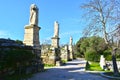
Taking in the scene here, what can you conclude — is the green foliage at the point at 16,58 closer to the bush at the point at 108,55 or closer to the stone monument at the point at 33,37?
the stone monument at the point at 33,37

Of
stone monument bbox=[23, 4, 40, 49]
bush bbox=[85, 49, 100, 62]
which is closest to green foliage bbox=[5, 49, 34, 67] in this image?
stone monument bbox=[23, 4, 40, 49]

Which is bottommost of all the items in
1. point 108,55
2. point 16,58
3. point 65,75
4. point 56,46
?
point 65,75

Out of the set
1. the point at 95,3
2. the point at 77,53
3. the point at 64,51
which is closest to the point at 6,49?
the point at 95,3

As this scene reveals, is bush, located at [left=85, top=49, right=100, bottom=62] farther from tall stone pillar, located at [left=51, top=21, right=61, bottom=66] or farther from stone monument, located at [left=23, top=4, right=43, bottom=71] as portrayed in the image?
stone monument, located at [left=23, top=4, right=43, bottom=71]

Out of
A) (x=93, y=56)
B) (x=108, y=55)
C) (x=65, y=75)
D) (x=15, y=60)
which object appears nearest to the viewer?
(x=15, y=60)

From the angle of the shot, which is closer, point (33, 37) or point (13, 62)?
point (13, 62)

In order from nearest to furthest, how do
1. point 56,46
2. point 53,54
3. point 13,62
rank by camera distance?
point 13,62 → point 53,54 → point 56,46

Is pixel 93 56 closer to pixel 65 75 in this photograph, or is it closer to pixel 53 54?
pixel 53 54

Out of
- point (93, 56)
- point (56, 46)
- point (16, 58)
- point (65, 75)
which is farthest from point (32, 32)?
point (93, 56)

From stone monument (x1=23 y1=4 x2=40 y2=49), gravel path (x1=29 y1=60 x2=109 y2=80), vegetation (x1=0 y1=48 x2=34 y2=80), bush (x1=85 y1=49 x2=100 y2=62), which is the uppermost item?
stone monument (x1=23 y1=4 x2=40 y2=49)

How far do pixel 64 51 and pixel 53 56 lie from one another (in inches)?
464

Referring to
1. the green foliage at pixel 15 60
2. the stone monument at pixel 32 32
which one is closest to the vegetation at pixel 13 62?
the green foliage at pixel 15 60

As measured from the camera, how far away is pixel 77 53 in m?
61.1

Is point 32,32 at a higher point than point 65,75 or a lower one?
higher
